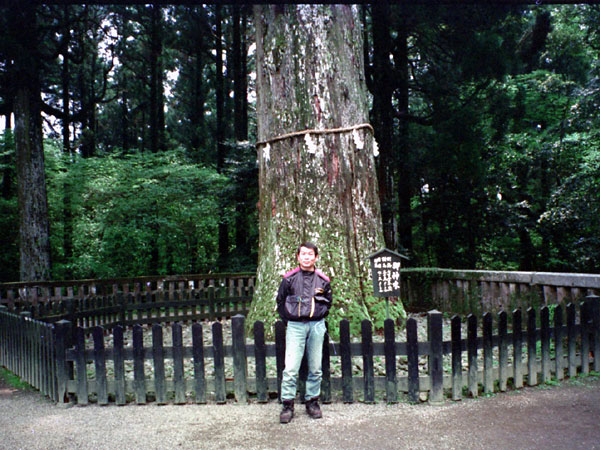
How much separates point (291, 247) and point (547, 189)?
13.1 metres

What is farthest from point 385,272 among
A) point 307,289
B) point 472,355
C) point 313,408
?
point 313,408

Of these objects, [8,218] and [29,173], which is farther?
[8,218]

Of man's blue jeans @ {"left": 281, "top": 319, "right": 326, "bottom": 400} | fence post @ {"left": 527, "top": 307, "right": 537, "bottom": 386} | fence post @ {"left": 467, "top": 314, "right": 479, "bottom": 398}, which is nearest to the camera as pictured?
man's blue jeans @ {"left": 281, "top": 319, "right": 326, "bottom": 400}

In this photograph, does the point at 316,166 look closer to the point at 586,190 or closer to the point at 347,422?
the point at 347,422

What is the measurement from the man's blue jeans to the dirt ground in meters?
0.27

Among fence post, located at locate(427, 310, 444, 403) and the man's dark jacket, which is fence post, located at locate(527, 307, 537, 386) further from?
the man's dark jacket

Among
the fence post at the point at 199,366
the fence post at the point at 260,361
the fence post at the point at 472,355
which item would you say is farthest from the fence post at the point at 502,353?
the fence post at the point at 199,366

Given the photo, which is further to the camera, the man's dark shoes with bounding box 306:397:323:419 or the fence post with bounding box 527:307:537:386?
the fence post with bounding box 527:307:537:386

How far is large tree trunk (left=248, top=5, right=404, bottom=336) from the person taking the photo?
6.57 meters

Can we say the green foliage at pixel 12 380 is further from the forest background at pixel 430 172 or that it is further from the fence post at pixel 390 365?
A: the forest background at pixel 430 172

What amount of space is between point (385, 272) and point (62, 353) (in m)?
3.57

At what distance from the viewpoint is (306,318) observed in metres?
4.20

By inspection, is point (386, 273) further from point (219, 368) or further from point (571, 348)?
point (219, 368)

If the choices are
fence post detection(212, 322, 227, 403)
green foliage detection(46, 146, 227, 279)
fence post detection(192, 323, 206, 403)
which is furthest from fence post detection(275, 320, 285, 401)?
green foliage detection(46, 146, 227, 279)
